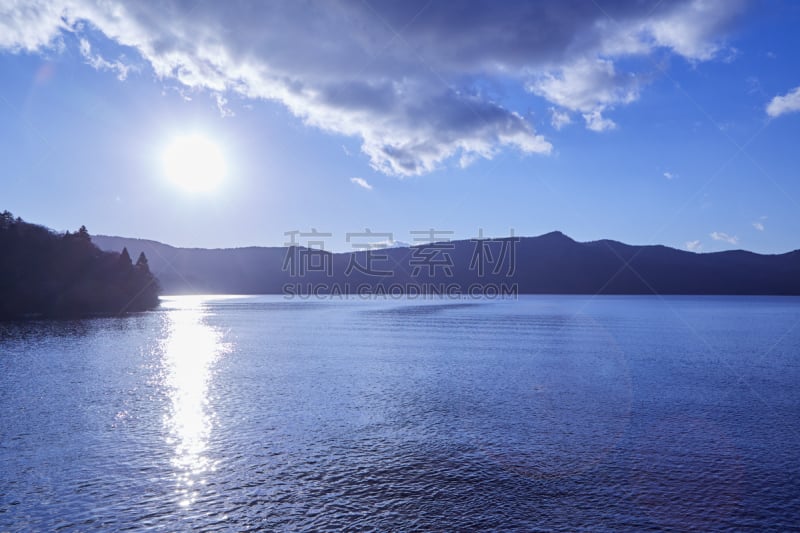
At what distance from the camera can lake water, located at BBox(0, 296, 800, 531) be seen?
2106cm

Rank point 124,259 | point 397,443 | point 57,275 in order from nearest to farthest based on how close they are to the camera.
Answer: point 397,443 < point 57,275 < point 124,259

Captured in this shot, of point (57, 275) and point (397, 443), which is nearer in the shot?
point (397, 443)

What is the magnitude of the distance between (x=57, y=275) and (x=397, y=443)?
147 meters

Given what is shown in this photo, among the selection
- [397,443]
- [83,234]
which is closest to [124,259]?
[83,234]

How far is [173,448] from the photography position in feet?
95.6

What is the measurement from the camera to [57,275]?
139 m

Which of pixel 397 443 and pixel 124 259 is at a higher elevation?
pixel 124 259

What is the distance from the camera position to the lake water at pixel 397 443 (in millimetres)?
21062

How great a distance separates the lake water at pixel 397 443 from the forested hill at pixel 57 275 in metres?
75.5

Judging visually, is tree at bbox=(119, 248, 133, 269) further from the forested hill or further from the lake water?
the lake water

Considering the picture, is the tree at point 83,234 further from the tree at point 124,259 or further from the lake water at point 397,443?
the lake water at point 397,443

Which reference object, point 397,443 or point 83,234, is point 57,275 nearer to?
Answer: point 83,234

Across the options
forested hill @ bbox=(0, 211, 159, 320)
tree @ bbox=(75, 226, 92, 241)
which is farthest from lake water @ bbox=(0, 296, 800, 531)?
tree @ bbox=(75, 226, 92, 241)

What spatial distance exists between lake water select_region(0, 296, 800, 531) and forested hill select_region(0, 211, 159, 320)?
75.5 meters
